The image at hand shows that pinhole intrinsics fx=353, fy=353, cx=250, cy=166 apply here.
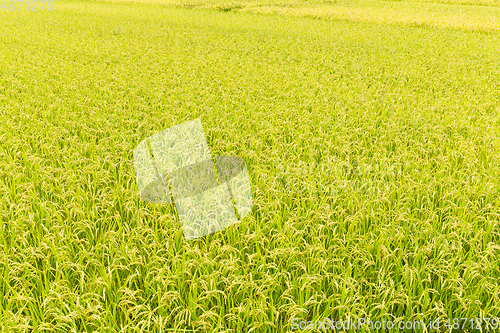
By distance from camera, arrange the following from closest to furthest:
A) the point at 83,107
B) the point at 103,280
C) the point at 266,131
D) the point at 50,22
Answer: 1. the point at 103,280
2. the point at 266,131
3. the point at 83,107
4. the point at 50,22

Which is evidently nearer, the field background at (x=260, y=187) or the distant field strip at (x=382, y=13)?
the field background at (x=260, y=187)

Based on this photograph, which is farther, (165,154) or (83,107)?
(83,107)

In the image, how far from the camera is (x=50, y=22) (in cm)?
1817

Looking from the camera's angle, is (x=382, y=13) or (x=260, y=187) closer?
(x=260, y=187)

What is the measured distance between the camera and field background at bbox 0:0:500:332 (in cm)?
248

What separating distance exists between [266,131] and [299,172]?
1.40 meters

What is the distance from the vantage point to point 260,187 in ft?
13.2

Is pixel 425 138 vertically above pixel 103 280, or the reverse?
pixel 103 280

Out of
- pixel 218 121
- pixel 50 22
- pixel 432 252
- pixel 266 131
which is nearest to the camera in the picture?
pixel 432 252

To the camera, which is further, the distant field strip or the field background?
the distant field strip

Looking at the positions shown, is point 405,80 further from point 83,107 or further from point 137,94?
point 83,107

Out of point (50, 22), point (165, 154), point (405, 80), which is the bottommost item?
point (405, 80)

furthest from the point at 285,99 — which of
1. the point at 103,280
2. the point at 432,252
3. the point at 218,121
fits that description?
the point at 103,280

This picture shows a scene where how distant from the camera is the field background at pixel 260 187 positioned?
2.48 metres
